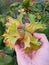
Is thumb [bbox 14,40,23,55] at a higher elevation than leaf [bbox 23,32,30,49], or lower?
lower

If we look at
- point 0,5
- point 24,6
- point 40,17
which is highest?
point 24,6

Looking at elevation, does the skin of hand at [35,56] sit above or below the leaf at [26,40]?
below

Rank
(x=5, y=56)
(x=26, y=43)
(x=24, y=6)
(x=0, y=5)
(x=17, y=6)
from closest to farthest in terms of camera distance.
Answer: (x=26, y=43)
(x=5, y=56)
(x=24, y=6)
(x=17, y=6)
(x=0, y=5)

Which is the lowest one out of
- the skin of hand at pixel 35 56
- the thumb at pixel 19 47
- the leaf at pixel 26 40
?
the skin of hand at pixel 35 56

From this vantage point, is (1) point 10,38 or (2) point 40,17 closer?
(1) point 10,38

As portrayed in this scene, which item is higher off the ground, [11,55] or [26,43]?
[26,43]

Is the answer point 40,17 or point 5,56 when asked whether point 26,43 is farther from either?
point 40,17

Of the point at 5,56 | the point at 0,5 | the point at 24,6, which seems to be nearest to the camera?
the point at 5,56

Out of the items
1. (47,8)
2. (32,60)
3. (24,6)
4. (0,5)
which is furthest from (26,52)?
(0,5)

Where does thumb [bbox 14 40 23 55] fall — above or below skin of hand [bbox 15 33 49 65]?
above

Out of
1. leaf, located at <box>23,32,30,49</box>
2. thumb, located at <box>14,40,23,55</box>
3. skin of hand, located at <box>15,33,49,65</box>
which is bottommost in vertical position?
skin of hand, located at <box>15,33,49,65</box>

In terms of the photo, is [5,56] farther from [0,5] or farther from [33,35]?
[0,5]
